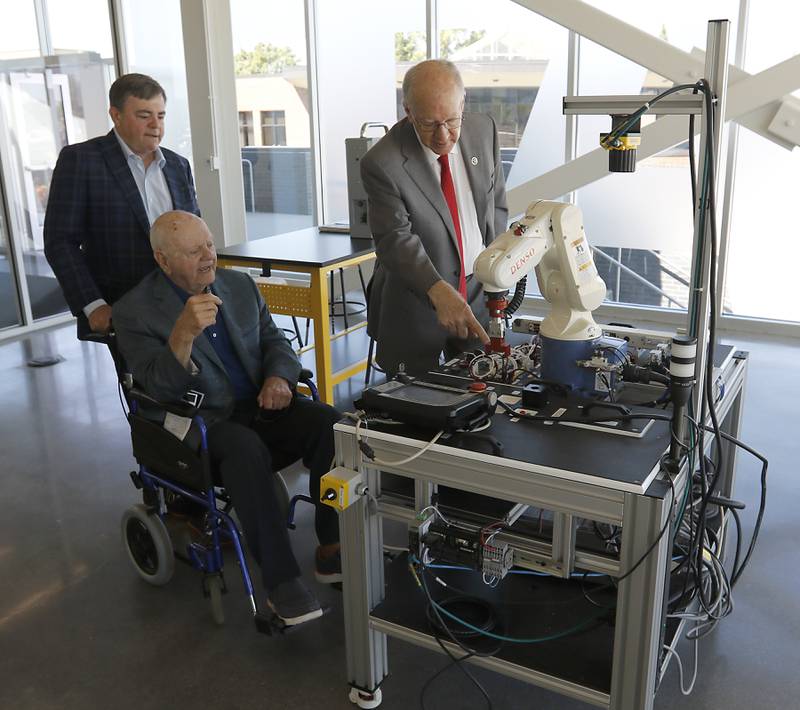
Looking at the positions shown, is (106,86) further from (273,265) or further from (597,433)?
(597,433)

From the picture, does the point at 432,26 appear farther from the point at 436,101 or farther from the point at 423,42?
the point at 436,101

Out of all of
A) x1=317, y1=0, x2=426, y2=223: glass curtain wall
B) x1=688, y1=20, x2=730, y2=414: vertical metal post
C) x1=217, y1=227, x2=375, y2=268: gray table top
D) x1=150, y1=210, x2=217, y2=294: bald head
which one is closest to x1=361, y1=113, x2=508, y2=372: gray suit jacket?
x1=150, y1=210, x2=217, y2=294: bald head

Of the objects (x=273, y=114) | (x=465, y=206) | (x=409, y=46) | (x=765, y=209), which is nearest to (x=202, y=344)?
(x=465, y=206)

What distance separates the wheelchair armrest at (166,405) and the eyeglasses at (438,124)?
97 cm

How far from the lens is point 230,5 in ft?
19.9

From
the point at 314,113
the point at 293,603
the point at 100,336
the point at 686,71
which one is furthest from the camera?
the point at 314,113

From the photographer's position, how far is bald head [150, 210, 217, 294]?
2252 millimetres

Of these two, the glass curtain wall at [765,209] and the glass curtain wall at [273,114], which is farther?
the glass curtain wall at [273,114]

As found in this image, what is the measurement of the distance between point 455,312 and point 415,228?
0.39 m

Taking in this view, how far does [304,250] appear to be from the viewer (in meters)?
3.76

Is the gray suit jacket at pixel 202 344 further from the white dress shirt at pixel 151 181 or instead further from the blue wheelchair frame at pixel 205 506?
the white dress shirt at pixel 151 181

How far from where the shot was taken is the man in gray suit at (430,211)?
2.12 m

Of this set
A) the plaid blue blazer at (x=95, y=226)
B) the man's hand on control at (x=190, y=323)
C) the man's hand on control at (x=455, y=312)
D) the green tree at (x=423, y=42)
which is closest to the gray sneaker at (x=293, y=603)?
the man's hand on control at (x=190, y=323)

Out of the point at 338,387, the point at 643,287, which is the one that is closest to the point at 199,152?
the point at 338,387
